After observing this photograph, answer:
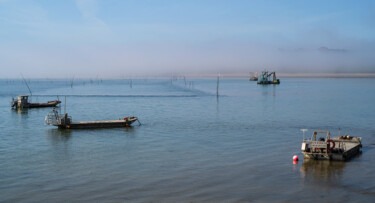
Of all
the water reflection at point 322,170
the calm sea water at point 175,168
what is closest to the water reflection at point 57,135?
the calm sea water at point 175,168

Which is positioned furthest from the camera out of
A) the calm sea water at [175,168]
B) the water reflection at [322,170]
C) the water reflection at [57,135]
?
the water reflection at [57,135]

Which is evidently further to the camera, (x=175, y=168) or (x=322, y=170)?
(x=175, y=168)

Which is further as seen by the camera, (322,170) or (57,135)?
(57,135)

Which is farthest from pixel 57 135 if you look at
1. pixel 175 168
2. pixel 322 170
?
pixel 322 170

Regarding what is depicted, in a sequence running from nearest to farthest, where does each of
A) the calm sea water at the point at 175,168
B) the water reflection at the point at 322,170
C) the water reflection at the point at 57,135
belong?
the calm sea water at the point at 175,168, the water reflection at the point at 322,170, the water reflection at the point at 57,135

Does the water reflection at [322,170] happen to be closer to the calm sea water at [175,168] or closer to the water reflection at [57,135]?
the calm sea water at [175,168]

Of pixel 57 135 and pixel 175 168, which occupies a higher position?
pixel 57 135

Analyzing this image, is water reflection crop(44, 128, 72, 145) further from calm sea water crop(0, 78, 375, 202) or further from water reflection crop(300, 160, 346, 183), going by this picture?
water reflection crop(300, 160, 346, 183)

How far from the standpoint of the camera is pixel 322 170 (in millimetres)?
25344

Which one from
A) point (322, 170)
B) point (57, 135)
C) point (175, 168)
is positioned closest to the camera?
point (322, 170)

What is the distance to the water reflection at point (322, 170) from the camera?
23.4m

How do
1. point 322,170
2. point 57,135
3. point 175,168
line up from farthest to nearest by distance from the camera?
point 57,135 → point 175,168 → point 322,170

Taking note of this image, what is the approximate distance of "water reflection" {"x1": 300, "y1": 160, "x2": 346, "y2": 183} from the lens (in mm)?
23442

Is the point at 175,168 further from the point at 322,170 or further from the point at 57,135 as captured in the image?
the point at 57,135
